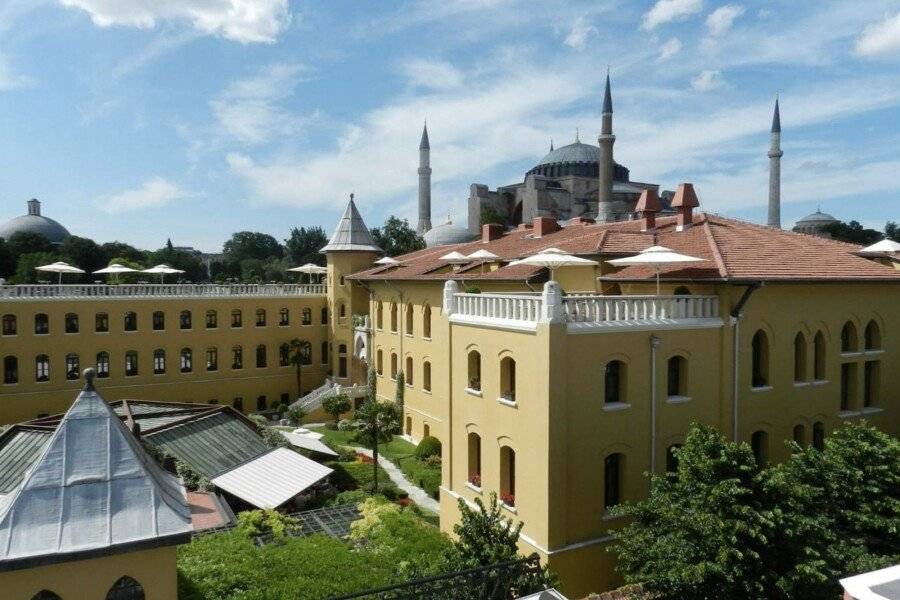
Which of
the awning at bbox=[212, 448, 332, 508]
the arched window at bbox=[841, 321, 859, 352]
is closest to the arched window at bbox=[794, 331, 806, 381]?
the arched window at bbox=[841, 321, 859, 352]

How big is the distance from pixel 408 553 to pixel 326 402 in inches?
939

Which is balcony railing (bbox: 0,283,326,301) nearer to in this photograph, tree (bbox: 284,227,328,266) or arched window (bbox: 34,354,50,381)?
arched window (bbox: 34,354,50,381)

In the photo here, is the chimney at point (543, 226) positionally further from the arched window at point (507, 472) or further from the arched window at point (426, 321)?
the arched window at point (507, 472)

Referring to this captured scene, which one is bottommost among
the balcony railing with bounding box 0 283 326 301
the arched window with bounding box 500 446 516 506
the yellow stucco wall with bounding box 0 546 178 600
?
the arched window with bounding box 500 446 516 506

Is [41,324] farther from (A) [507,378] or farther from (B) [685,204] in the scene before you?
(B) [685,204]

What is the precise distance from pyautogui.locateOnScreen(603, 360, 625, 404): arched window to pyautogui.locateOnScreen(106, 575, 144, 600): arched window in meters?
12.6

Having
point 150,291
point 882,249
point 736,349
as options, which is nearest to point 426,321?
point 736,349

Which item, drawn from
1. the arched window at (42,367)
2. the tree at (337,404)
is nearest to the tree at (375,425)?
the tree at (337,404)

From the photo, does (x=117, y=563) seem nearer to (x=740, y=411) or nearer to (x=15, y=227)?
(x=740, y=411)

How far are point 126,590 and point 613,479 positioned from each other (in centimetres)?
1324

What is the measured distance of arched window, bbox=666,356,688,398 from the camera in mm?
17703

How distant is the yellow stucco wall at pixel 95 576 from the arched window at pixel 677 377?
14.4m

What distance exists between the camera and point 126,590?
6.71 metres

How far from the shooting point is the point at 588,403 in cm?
1614
